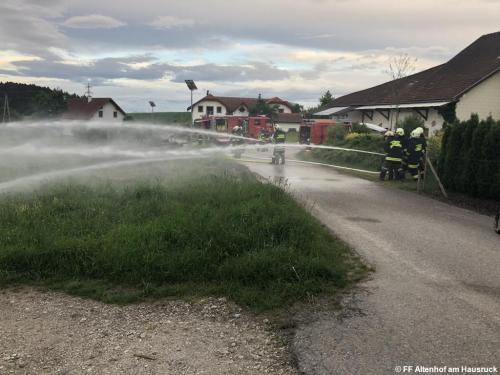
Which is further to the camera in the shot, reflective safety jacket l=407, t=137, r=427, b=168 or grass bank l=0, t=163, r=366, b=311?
reflective safety jacket l=407, t=137, r=427, b=168

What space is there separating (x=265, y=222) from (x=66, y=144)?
1343 centimetres

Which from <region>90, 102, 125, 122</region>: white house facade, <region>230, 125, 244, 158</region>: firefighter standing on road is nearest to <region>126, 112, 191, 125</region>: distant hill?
<region>230, 125, 244, 158</region>: firefighter standing on road

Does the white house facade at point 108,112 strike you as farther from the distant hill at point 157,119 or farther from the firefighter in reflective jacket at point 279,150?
the firefighter in reflective jacket at point 279,150

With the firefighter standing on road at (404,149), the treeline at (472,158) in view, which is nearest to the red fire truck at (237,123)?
the firefighter standing on road at (404,149)

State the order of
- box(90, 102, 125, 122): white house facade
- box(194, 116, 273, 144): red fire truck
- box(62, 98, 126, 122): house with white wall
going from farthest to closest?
1. box(90, 102, 125, 122): white house facade
2. box(62, 98, 126, 122): house with white wall
3. box(194, 116, 273, 144): red fire truck

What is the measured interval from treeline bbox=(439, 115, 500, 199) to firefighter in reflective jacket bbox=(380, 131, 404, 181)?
5.10ft

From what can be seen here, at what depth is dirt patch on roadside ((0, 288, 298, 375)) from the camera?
3566 mm

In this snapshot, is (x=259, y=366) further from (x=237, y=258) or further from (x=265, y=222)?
(x=265, y=222)

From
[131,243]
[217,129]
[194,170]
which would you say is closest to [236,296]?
[131,243]

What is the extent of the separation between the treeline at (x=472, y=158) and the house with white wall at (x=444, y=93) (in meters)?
10.8

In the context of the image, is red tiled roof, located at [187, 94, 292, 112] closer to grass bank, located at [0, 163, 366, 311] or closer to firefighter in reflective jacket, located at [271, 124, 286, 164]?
firefighter in reflective jacket, located at [271, 124, 286, 164]

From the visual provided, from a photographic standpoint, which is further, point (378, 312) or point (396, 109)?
point (396, 109)

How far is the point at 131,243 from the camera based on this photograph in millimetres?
5766

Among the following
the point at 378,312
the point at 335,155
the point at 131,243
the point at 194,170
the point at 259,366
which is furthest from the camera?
the point at 335,155
